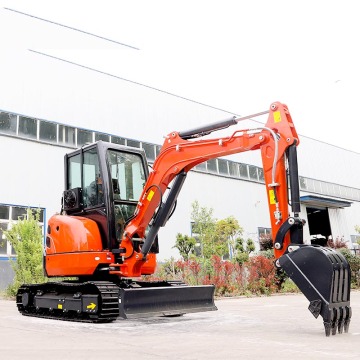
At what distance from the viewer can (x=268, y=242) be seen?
23016mm

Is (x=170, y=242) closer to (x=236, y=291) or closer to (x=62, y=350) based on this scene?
(x=236, y=291)

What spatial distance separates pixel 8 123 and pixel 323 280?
52.7 feet

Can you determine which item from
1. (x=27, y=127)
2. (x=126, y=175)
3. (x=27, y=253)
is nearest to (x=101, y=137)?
(x=27, y=127)

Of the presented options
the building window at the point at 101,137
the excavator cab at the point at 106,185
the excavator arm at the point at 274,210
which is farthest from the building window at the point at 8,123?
the excavator arm at the point at 274,210

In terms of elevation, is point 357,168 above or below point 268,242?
above

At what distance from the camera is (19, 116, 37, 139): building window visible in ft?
63.1

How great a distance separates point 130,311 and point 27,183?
13.3 metres

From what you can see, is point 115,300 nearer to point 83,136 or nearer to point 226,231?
point 83,136

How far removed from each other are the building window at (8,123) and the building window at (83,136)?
306 centimetres

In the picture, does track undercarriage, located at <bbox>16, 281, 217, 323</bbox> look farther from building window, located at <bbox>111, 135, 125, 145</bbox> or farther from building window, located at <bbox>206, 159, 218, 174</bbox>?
building window, located at <bbox>206, 159, 218, 174</bbox>

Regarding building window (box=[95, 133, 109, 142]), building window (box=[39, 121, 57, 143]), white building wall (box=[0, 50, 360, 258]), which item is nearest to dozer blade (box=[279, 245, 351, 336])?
white building wall (box=[0, 50, 360, 258])

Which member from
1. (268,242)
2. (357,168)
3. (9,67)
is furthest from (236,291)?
(357,168)

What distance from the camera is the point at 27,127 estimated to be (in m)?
19.4

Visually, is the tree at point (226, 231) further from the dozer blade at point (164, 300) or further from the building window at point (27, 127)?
the dozer blade at point (164, 300)
